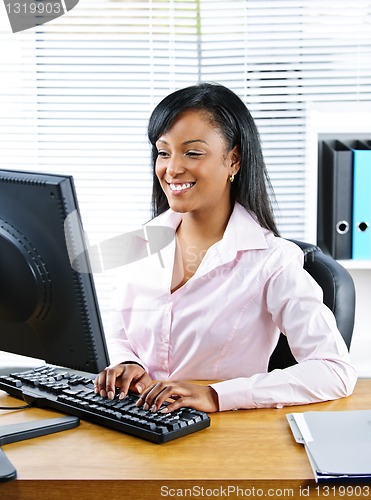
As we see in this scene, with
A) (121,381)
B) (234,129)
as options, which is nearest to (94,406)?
(121,381)

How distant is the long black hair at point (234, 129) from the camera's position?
188 centimetres

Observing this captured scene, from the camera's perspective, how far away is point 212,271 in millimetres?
1869

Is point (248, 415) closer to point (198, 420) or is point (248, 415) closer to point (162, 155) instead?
point (198, 420)

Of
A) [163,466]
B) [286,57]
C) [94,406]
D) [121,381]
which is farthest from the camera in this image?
[286,57]

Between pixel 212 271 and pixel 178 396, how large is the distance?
1.56ft

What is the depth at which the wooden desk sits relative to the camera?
1151 mm

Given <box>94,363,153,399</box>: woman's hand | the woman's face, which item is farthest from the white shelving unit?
<box>94,363,153,399</box>: woman's hand

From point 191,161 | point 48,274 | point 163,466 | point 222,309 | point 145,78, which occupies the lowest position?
point 163,466

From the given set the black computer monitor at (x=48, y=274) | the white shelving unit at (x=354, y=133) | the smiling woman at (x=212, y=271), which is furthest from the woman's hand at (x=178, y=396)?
the white shelving unit at (x=354, y=133)

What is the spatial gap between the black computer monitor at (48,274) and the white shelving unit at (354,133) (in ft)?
4.78

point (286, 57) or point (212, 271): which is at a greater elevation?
point (286, 57)

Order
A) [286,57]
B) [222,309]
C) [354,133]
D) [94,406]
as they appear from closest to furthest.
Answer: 1. [94,406]
2. [222,309]
3. [354,133]
4. [286,57]

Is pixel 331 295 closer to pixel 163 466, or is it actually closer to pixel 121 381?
pixel 121 381

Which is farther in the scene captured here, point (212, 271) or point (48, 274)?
point (212, 271)
